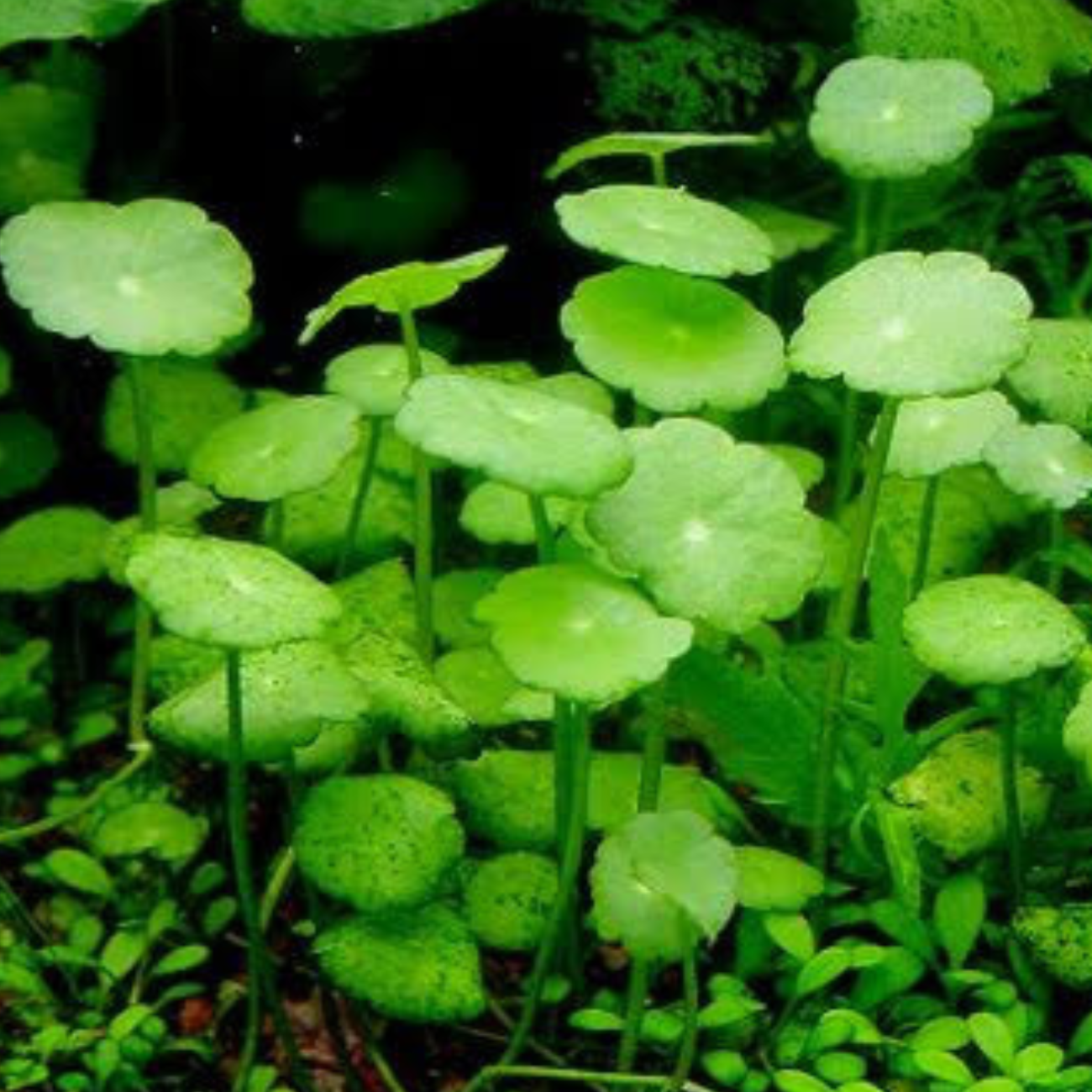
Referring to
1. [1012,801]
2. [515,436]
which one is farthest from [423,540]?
[1012,801]

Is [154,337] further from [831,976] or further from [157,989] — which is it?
[831,976]

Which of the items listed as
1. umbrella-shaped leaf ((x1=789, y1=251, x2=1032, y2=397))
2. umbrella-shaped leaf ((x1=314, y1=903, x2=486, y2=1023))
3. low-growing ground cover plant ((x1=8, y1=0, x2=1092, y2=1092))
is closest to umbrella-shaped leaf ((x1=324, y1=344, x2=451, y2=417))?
low-growing ground cover plant ((x1=8, y1=0, x2=1092, y2=1092))

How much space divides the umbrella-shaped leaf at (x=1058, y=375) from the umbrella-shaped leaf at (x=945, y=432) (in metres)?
0.05

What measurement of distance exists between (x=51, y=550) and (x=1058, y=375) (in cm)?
109

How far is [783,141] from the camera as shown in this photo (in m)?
2.42

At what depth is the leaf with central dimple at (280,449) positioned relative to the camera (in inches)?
65.0

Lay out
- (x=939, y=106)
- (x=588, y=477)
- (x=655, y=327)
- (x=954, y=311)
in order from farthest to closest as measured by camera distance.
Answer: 1. (x=939, y=106)
2. (x=655, y=327)
3. (x=954, y=311)
4. (x=588, y=477)

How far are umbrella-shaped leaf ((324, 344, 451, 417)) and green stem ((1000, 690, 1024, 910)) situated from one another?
1.96 feet

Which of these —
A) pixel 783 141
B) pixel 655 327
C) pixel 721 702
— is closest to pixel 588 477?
pixel 655 327

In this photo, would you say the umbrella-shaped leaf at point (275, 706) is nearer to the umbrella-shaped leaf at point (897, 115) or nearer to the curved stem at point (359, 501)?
the curved stem at point (359, 501)

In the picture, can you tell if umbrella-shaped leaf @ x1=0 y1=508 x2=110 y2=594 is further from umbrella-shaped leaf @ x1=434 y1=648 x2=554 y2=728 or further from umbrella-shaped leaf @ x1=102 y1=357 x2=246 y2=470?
umbrella-shaped leaf @ x1=434 y1=648 x2=554 y2=728

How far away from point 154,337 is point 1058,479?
0.80 m

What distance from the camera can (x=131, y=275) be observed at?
1646 mm

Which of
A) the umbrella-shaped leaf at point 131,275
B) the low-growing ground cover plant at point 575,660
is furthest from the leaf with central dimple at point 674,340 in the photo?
the umbrella-shaped leaf at point 131,275
